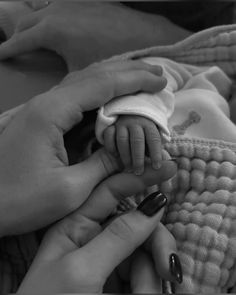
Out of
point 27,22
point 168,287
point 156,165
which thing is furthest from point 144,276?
point 27,22

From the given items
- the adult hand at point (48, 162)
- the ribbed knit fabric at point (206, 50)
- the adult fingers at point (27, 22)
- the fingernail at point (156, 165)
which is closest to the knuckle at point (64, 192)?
the adult hand at point (48, 162)

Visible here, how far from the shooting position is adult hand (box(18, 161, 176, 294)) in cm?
48

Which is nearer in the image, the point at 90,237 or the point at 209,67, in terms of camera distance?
Result: the point at 90,237

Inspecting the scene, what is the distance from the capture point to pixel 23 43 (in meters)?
0.86

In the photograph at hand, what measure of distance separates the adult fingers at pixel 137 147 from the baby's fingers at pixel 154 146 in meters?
0.01

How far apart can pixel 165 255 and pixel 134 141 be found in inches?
5.6

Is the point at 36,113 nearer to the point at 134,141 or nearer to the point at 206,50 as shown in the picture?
the point at 134,141

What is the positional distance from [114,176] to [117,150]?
3 cm

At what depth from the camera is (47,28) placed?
851mm

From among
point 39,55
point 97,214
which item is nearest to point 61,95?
point 97,214

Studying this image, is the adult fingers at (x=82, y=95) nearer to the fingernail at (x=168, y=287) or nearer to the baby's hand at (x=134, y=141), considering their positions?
the baby's hand at (x=134, y=141)

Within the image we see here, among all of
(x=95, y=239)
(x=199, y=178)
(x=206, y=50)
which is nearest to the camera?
(x=95, y=239)

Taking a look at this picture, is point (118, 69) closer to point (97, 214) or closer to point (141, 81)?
point (141, 81)

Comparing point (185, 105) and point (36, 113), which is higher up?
point (36, 113)
